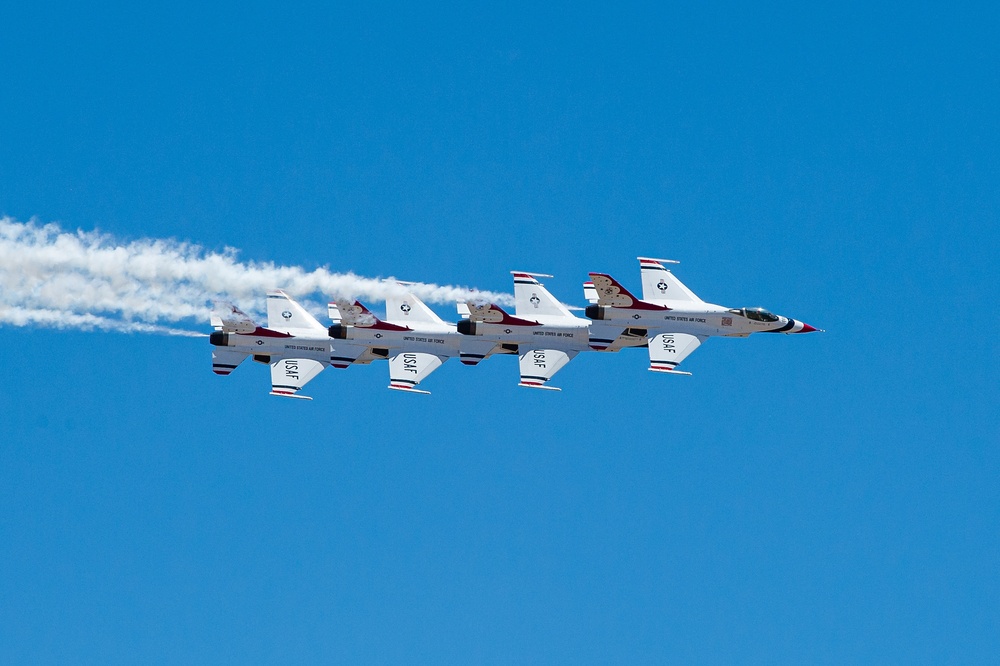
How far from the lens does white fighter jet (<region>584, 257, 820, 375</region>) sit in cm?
8994

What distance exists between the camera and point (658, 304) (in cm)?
9125

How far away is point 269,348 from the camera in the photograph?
93625 mm

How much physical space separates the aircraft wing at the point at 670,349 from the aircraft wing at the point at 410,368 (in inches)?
414

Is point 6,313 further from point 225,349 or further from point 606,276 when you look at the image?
point 606,276

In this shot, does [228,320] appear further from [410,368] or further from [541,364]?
[541,364]

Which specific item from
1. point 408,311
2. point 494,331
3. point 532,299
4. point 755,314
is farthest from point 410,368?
point 755,314

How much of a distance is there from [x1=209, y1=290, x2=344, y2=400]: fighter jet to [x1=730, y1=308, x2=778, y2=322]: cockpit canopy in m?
20.3

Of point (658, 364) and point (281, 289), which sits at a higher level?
point (281, 289)

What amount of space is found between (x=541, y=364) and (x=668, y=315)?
21.6 ft

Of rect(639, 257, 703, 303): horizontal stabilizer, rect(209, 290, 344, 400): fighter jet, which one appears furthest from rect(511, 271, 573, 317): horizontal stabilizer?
rect(209, 290, 344, 400): fighter jet

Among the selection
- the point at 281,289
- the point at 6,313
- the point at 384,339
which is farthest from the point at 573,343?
the point at 6,313

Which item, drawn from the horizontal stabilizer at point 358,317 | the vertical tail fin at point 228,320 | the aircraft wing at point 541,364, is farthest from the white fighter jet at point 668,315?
the vertical tail fin at point 228,320

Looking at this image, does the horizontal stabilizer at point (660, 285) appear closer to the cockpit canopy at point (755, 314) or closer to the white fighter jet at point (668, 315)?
the white fighter jet at point (668, 315)

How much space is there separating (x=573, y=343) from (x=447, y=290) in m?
7.00
